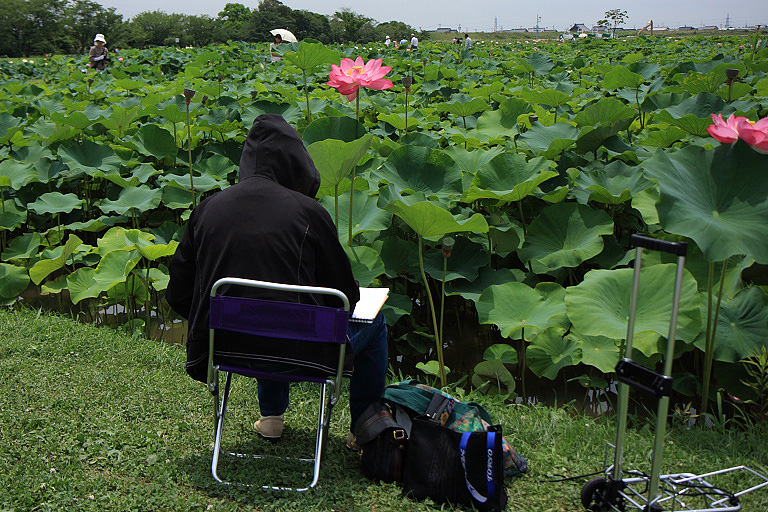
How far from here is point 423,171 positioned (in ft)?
11.0

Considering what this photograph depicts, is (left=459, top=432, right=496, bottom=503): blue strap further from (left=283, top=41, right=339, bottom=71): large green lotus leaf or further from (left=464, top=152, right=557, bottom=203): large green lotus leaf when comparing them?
(left=283, top=41, right=339, bottom=71): large green lotus leaf

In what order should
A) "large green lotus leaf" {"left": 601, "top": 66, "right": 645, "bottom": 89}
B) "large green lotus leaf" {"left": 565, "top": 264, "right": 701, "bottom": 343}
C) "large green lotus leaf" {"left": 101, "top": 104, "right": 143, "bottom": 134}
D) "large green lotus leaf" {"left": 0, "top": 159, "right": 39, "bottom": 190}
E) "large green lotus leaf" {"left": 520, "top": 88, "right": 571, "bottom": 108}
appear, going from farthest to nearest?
1. "large green lotus leaf" {"left": 101, "top": 104, "right": 143, "bottom": 134}
2. "large green lotus leaf" {"left": 601, "top": 66, "right": 645, "bottom": 89}
3. "large green lotus leaf" {"left": 520, "top": 88, "right": 571, "bottom": 108}
4. "large green lotus leaf" {"left": 0, "top": 159, "right": 39, "bottom": 190}
5. "large green lotus leaf" {"left": 565, "top": 264, "right": 701, "bottom": 343}

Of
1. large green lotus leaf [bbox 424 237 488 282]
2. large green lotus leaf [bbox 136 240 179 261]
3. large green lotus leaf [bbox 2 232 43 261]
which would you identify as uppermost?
large green lotus leaf [bbox 136 240 179 261]

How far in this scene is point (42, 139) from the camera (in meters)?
4.81

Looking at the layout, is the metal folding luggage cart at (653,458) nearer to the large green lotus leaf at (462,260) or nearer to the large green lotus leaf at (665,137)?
the large green lotus leaf at (462,260)

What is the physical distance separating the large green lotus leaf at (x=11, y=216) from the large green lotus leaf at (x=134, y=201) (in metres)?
0.58

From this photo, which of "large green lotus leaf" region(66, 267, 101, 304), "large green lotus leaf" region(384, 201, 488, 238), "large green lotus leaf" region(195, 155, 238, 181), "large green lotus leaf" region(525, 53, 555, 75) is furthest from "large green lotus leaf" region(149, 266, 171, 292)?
"large green lotus leaf" region(525, 53, 555, 75)

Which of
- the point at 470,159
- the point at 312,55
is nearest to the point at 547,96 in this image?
the point at 470,159

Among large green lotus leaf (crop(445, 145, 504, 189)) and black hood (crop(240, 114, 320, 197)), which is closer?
black hood (crop(240, 114, 320, 197))

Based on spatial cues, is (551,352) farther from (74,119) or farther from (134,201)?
(74,119)

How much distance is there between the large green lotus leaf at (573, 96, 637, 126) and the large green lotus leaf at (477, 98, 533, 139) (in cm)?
72

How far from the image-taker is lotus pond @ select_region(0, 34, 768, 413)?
2.36 meters

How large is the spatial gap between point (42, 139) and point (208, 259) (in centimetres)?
367

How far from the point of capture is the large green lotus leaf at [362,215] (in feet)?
10.1
